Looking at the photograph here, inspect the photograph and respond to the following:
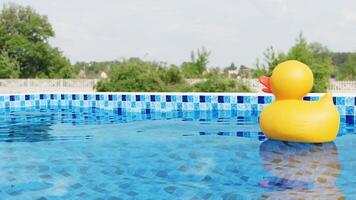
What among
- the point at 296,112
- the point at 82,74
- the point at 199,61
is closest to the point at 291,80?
the point at 296,112

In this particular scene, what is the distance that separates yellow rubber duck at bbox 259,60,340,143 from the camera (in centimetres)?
497

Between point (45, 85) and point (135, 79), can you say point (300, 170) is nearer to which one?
point (135, 79)

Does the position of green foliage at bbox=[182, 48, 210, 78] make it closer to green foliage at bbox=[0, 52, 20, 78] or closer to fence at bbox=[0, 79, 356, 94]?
fence at bbox=[0, 79, 356, 94]

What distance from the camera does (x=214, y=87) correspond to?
13.1m

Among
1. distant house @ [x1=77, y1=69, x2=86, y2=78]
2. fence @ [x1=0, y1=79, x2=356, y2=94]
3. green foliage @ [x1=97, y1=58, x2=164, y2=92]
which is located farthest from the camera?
distant house @ [x1=77, y1=69, x2=86, y2=78]

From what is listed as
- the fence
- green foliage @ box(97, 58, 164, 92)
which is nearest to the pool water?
green foliage @ box(97, 58, 164, 92)

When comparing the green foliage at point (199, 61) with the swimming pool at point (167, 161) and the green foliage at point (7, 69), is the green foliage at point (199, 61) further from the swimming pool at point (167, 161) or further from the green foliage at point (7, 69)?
the swimming pool at point (167, 161)

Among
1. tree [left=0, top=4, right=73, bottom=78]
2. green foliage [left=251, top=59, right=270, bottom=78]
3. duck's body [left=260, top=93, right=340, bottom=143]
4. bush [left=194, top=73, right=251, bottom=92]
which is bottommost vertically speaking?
duck's body [left=260, top=93, right=340, bottom=143]

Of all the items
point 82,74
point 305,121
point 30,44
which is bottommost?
point 305,121

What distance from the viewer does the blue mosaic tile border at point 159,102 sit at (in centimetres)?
796

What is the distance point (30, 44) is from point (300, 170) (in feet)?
126

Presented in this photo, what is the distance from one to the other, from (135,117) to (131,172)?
457 centimetres

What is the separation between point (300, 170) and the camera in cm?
395

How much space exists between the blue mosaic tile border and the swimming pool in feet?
1.31
